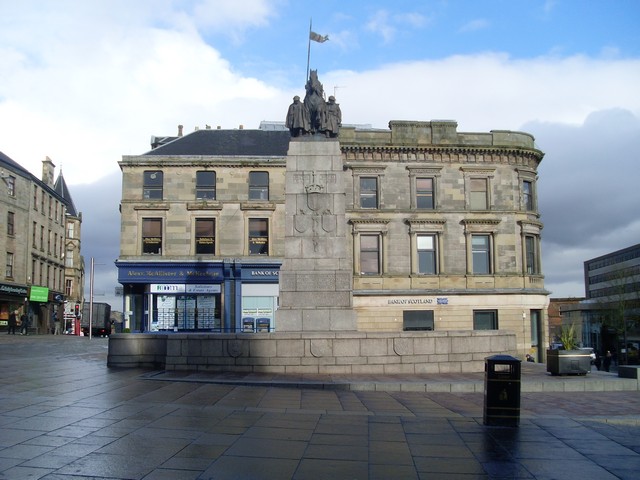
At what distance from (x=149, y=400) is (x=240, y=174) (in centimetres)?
3034

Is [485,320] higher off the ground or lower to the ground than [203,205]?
lower

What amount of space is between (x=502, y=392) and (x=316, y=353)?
722cm

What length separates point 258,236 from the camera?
40.6 metres

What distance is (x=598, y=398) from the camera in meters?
13.8

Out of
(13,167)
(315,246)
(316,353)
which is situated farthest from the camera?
(13,167)

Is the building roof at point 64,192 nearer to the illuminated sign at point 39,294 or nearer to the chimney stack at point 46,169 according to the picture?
the chimney stack at point 46,169

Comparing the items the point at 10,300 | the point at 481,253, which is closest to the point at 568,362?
the point at 481,253

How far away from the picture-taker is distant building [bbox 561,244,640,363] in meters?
59.1

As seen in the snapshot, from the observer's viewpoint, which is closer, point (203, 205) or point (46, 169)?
point (203, 205)

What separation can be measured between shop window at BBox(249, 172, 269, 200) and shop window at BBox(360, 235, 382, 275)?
22.6 feet

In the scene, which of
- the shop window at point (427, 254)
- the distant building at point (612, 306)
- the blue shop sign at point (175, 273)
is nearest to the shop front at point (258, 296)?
the blue shop sign at point (175, 273)

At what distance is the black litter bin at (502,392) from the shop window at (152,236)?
32.6 m

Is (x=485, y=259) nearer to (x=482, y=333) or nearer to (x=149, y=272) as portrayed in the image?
(x=149, y=272)

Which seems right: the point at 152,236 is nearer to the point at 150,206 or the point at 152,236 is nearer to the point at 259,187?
the point at 150,206
